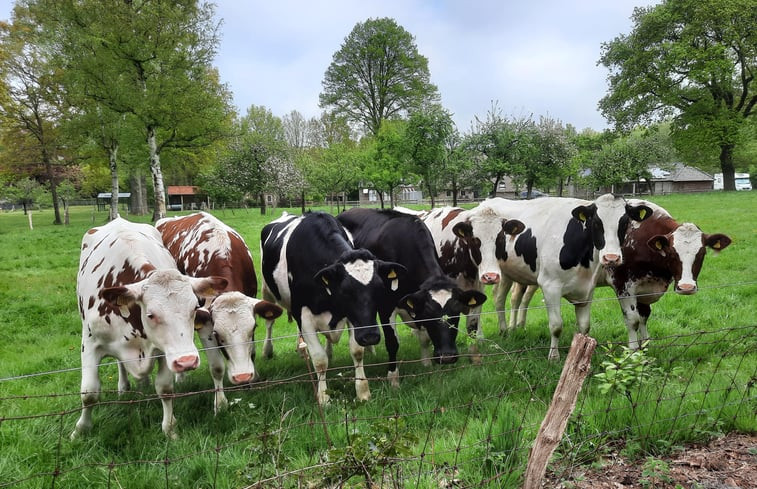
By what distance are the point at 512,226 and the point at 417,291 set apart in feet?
5.89

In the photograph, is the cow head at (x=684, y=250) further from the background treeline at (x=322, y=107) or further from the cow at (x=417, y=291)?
the background treeline at (x=322, y=107)

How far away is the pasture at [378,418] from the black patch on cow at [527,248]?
1.21 m

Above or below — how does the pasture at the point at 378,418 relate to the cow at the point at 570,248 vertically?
below

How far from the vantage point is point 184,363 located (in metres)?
3.43

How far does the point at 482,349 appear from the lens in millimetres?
6191

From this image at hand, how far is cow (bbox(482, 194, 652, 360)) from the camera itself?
5.32m

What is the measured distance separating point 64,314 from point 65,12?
19058 millimetres

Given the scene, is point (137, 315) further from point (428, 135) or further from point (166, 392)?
point (428, 135)

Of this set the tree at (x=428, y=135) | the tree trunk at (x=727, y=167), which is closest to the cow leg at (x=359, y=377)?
the tree at (x=428, y=135)

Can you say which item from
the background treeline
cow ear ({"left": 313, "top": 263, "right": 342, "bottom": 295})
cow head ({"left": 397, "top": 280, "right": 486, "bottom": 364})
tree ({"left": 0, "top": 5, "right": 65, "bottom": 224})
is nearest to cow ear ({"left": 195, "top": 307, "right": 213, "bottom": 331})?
cow ear ({"left": 313, "top": 263, "right": 342, "bottom": 295})

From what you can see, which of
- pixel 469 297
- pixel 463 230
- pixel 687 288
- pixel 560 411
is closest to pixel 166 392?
pixel 469 297

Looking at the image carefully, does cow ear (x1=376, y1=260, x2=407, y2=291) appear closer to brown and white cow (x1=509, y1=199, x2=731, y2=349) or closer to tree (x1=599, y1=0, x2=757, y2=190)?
brown and white cow (x1=509, y1=199, x2=731, y2=349)

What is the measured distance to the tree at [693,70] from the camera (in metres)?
29.7

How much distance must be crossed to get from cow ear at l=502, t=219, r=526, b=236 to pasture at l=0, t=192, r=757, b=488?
58.3 inches
